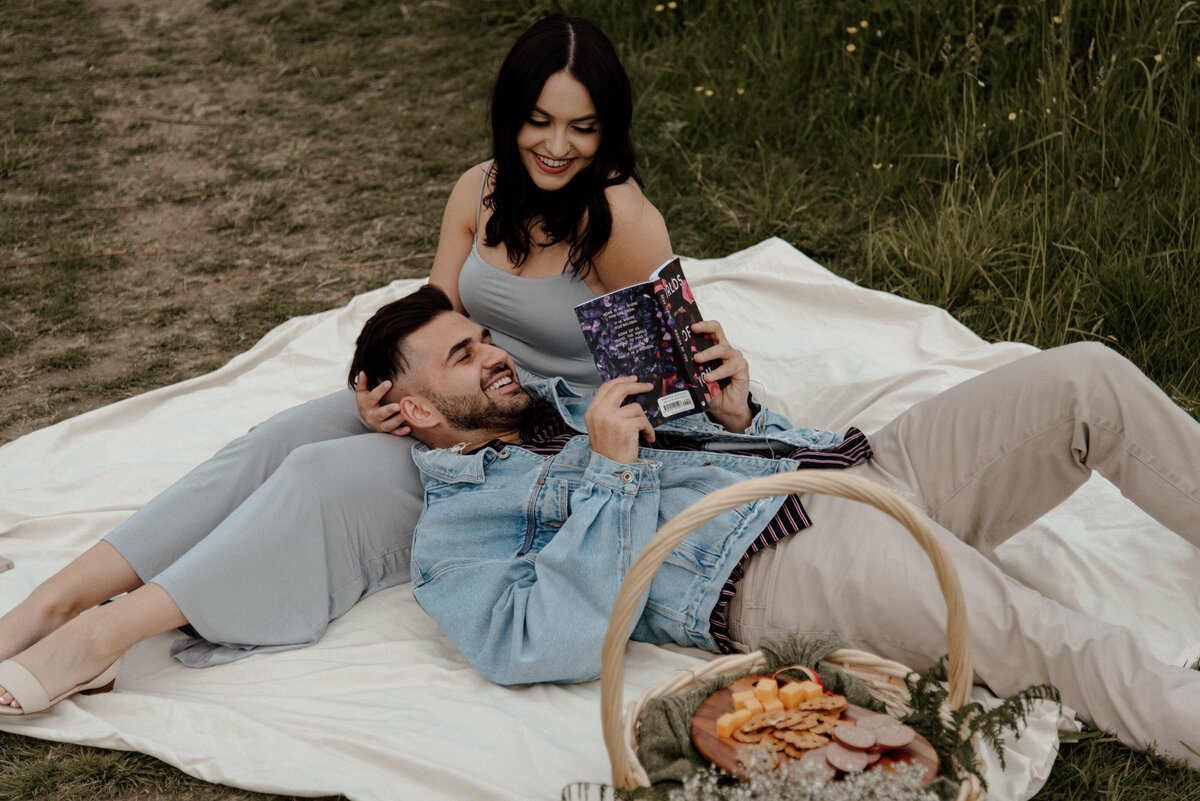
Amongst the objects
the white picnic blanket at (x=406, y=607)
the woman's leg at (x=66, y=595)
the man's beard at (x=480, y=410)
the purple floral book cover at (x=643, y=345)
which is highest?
the purple floral book cover at (x=643, y=345)

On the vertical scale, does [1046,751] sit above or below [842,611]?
below

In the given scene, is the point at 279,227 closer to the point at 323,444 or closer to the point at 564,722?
the point at 323,444

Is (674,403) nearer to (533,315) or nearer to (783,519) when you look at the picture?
(783,519)

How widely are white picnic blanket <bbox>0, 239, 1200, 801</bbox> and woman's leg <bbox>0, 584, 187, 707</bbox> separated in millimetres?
122

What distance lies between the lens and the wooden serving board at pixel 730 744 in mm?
1964

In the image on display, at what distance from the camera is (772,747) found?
197cm

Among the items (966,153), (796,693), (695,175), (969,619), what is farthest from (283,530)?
(966,153)

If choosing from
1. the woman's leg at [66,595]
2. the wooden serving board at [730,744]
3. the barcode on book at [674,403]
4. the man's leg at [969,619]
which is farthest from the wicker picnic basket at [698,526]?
the woman's leg at [66,595]

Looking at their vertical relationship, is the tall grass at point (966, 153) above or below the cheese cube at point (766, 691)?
above

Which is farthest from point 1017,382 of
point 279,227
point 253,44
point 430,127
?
point 253,44

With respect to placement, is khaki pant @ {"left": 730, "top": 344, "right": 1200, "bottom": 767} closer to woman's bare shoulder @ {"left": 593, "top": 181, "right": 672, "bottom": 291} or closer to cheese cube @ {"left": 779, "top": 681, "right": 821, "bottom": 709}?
cheese cube @ {"left": 779, "top": 681, "right": 821, "bottom": 709}

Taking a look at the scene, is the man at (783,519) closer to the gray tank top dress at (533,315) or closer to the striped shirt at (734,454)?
the striped shirt at (734,454)

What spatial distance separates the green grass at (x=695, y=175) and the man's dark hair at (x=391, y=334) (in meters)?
1.15

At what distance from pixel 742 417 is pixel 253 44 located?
609cm
